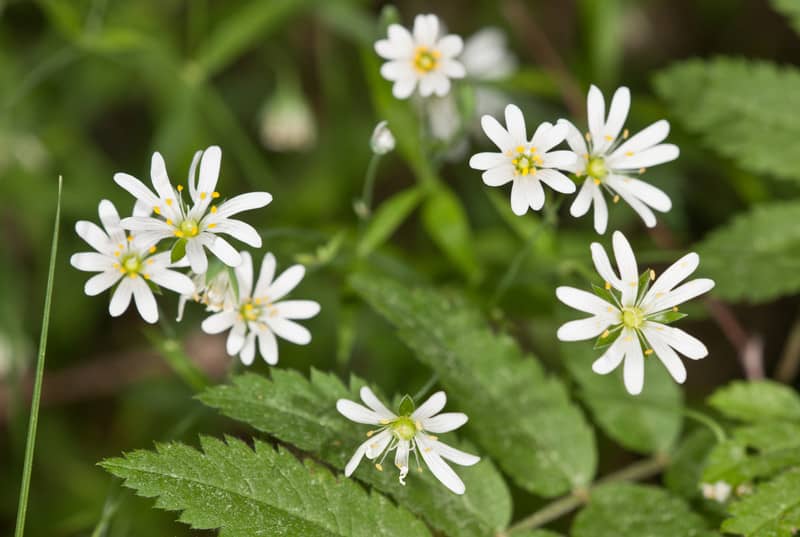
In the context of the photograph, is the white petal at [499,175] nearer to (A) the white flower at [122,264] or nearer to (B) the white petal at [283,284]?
(B) the white petal at [283,284]

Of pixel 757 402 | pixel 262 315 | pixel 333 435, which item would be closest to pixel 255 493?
pixel 333 435

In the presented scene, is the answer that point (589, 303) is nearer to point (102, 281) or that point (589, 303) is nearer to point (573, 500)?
point (573, 500)

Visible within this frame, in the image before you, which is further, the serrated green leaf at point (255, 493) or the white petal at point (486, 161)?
the white petal at point (486, 161)

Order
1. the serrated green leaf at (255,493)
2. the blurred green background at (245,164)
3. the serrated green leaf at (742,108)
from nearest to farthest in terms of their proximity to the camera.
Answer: the serrated green leaf at (255,493)
the serrated green leaf at (742,108)
the blurred green background at (245,164)

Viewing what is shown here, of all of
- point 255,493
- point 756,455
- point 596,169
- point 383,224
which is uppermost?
point 383,224

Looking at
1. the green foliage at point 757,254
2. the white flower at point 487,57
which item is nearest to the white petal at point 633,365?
the green foliage at point 757,254
